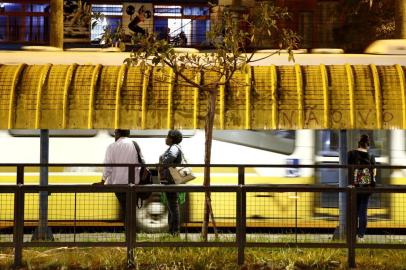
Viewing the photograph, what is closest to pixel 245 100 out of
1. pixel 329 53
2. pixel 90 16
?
pixel 329 53

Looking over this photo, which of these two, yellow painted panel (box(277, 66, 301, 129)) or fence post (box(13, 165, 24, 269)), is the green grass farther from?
yellow painted panel (box(277, 66, 301, 129))

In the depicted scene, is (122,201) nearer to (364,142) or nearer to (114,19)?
(364,142)

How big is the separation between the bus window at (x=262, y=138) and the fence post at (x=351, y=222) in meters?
4.41

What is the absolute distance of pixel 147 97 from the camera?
1357cm

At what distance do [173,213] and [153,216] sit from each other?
1.02 feet

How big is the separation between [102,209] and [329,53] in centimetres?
707

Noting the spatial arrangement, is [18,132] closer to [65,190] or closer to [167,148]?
[167,148]

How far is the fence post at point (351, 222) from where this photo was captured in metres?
9.40

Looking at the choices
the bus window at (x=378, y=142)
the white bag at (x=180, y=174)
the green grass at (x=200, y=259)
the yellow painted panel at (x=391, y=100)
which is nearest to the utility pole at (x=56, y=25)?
the white bag at (x=180, y=174)

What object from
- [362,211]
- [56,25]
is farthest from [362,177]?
[56,25]

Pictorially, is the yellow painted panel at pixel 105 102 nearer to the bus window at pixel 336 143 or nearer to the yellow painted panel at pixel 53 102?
the yellow painted panel at pixel 53 102

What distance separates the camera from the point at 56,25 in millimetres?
16672

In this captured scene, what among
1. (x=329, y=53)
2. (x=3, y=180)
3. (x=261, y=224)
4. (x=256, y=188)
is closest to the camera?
(x=256, y=188)

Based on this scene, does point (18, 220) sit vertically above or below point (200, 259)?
above
